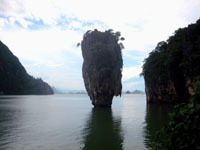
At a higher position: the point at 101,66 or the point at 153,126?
the point at 101,66

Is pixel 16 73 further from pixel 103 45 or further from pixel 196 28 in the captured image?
pixel 196 28

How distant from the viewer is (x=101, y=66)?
1644 inches

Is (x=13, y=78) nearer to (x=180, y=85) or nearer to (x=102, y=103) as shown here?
(x=102, y=103)

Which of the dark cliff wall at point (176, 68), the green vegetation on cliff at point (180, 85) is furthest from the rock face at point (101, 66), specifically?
the green vegetation on cliff at point (180, 85)

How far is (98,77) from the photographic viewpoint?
41156mm

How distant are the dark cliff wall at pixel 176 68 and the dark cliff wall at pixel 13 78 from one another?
5216 inches

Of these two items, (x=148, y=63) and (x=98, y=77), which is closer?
(x=98, y=77)

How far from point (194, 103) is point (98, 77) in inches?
1486

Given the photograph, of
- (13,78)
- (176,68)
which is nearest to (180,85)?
(176,68)

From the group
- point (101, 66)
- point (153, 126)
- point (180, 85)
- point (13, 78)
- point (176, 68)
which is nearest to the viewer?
point (153, 126)

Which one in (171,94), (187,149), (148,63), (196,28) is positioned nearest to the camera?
(187,149)

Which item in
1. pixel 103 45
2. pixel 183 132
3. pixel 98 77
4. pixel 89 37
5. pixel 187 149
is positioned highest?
pixel 89 37

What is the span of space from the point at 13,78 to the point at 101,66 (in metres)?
140

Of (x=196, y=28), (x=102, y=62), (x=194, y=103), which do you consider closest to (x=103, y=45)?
(x=102, y=62)
